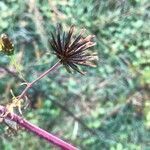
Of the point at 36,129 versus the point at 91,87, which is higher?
the point at 91,87

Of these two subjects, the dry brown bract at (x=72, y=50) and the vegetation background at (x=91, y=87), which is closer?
the dry brown bract at (x=72, y=50)

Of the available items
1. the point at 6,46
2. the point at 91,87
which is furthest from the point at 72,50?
the point at 91,87

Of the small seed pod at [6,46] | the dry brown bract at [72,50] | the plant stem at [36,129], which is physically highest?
the dry brown bract at [72,50]

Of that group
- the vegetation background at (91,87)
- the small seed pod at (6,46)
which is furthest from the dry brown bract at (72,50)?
the vegetation background at (91,87)

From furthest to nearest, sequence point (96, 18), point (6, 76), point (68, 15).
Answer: point (6, 76)
point (96, 18)
point (68, 15)

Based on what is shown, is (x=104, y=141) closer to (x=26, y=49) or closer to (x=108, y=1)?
(x=26, y=49)

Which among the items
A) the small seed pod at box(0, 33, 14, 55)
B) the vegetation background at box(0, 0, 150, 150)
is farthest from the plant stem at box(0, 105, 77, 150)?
the vegetation background at box(0, 0, 150, 150)

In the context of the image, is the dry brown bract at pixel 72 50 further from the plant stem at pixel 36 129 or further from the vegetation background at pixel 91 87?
the vegetation background at pixel 91 87

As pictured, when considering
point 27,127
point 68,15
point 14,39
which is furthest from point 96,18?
point 27,127

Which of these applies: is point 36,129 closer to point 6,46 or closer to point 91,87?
point 6,46
